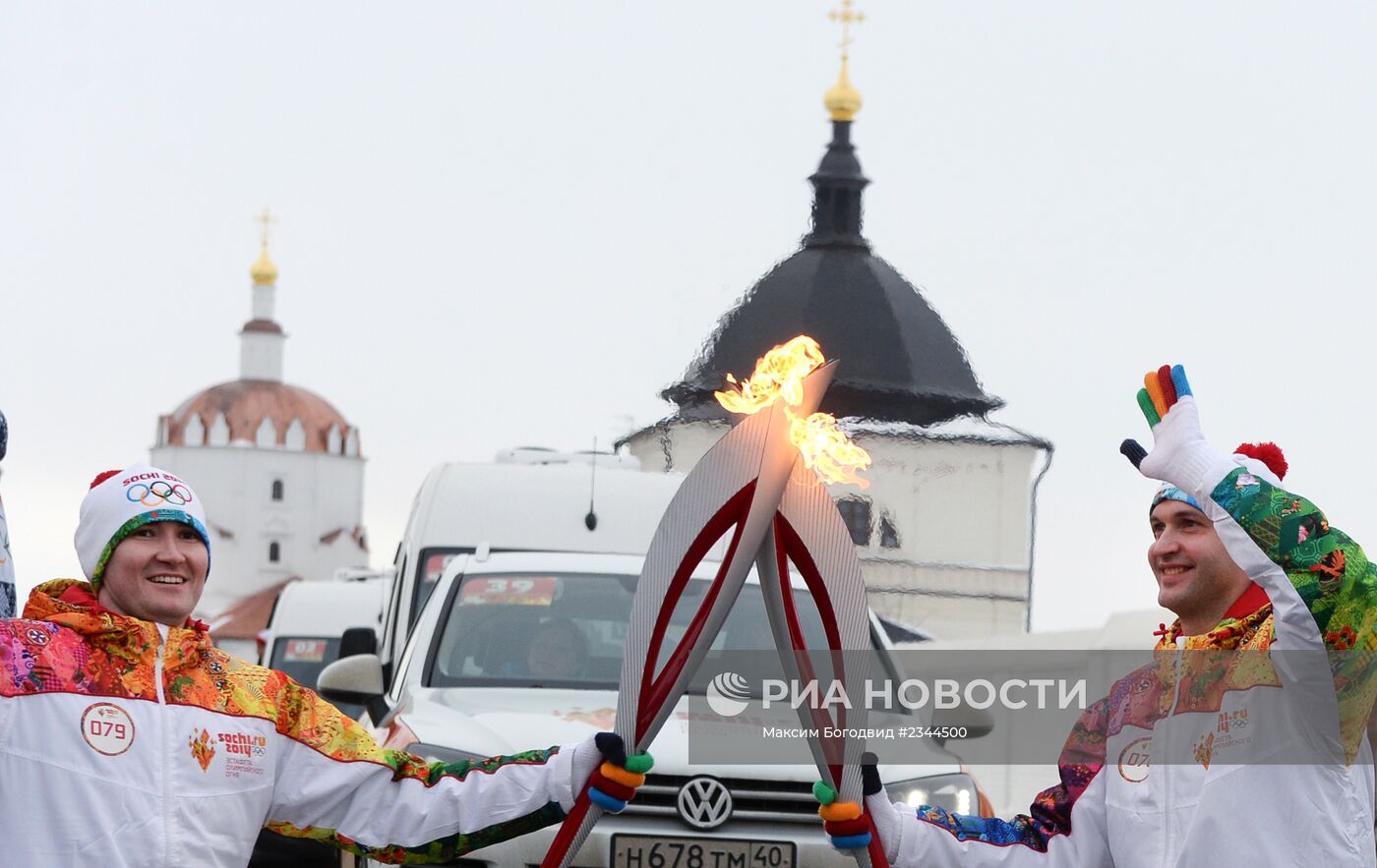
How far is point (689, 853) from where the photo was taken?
5.53 meters

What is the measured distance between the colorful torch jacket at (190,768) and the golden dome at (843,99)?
135 feet

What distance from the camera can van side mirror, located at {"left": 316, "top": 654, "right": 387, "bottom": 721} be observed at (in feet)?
20.8

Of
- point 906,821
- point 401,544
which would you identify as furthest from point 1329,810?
point 401,544

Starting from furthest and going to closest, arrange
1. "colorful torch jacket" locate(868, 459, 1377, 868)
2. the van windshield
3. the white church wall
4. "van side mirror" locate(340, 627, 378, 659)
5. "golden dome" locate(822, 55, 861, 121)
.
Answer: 1. the white church wall
2. "golden dome" locate(822, 55, 861, 121)
3. "van side mirror" locate(340, 627, 378, 659)
4. the van windshield
5. "colorful torch jacket" locate(868, 459, 1377, 868)

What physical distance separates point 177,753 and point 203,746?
0.05 metres

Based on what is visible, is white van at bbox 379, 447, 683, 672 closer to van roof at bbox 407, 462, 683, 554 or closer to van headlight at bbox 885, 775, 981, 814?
van roof at bbox 407, 462, 683, 554

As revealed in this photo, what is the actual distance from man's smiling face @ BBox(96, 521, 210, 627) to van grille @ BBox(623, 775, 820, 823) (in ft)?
6.51

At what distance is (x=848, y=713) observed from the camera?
170 inches

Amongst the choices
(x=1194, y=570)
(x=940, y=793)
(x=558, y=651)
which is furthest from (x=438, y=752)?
(x=1194, y=570)

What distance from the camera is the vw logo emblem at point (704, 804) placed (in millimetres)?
5582

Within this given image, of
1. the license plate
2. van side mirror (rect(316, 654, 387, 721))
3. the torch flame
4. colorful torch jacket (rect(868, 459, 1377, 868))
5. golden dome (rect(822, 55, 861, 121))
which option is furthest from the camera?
golden dome (rect(822, 55, 861, 121))

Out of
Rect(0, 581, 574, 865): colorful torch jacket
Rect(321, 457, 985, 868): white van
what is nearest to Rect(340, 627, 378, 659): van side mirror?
Rect(321, 457, 985, 868): white van

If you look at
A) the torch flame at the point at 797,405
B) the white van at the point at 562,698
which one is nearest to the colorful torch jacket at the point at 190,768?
the torch flame at the point at 797,405

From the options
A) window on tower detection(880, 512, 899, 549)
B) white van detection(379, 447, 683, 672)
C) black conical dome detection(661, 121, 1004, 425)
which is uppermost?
black conical dome detection(661, 121, 1004, 425)
